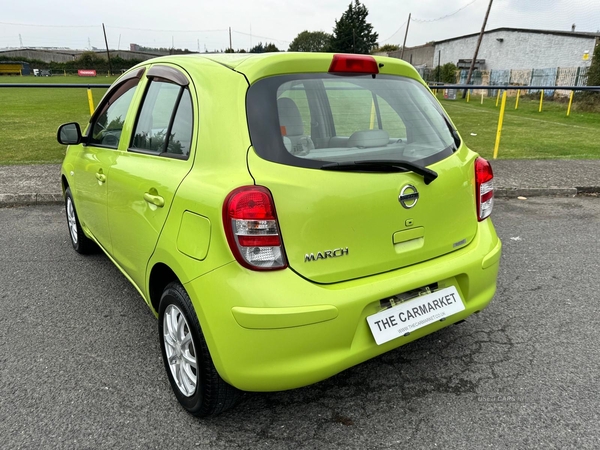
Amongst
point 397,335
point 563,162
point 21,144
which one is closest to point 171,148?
point 397,335

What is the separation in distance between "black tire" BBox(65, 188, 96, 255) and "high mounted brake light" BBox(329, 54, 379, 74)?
2869 millimetres

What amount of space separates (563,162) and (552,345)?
6.79 metres

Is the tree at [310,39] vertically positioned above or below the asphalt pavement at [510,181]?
above

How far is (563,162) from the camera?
8500 millimetres

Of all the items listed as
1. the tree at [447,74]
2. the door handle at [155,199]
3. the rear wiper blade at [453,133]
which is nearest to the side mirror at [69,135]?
the door handle at [155,199]

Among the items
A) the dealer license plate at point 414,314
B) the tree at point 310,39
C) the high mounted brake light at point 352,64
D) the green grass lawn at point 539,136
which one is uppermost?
the tree at point 310,39

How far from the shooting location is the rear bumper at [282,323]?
5.91 ft

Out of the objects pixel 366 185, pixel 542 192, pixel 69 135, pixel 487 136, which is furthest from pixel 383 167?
pixel 487 136

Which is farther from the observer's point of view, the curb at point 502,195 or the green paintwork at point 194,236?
the curb at point 502,195

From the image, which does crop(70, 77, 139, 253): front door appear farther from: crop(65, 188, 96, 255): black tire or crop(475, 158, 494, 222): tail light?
crop(475, 158, 494, 222): tail light

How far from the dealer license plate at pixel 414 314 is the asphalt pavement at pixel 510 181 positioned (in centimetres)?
473

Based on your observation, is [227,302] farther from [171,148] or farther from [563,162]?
[563,162]

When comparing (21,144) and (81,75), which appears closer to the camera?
(21,144)

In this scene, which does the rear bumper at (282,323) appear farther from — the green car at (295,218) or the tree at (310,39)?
the tree at (310,39)
